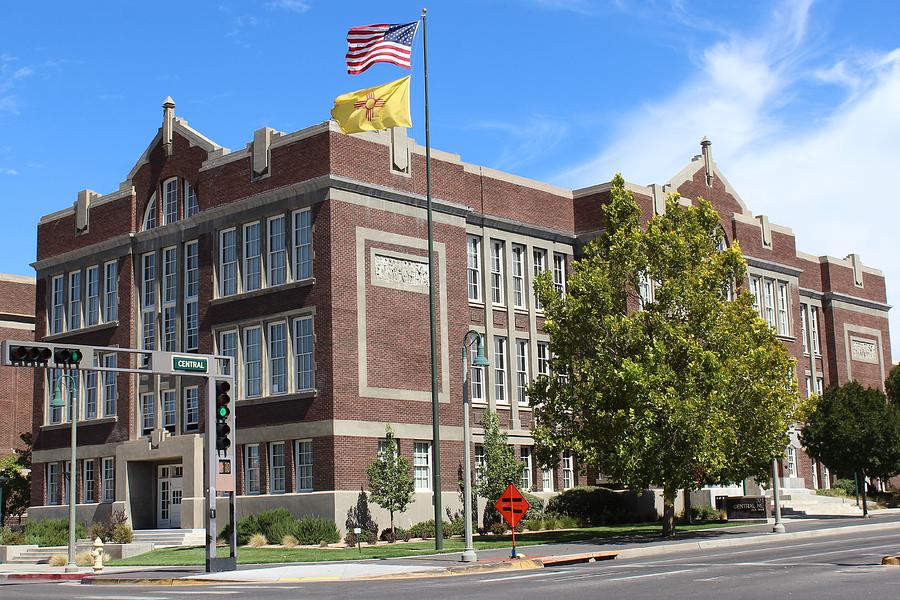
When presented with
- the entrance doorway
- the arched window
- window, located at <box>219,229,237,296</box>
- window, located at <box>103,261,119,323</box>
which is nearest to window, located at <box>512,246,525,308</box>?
window, located at <box>219,229,237,296</box>

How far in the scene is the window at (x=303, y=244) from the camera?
42.4 metres

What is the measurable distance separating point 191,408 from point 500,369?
1299cm

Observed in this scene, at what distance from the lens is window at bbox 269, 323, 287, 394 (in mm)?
42781

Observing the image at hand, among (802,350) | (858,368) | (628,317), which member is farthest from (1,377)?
(858,368)

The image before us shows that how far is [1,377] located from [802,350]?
1798 inches

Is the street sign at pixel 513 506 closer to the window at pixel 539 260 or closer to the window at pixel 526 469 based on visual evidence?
the window at pixel 526 469

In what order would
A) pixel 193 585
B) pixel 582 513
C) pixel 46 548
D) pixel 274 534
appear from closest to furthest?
pixel 193 585
pixel 274 534
pixel 46 548
pixel 582 513

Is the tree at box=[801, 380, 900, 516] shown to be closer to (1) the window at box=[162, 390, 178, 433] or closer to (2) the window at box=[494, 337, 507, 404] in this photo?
(2) the window at box=[494, 337, 507, 404]

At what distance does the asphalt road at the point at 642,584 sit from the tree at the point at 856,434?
77.8 ft

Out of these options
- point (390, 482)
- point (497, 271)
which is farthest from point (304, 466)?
point (497, 271)

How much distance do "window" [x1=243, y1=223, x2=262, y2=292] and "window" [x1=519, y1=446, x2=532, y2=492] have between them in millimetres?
13424

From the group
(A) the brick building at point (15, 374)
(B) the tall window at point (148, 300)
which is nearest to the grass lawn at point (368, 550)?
(B) the tall window at point (148, 300)

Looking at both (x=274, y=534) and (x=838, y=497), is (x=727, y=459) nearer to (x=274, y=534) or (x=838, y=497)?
(x=274, y=534)

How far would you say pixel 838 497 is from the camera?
59812mm
